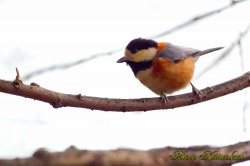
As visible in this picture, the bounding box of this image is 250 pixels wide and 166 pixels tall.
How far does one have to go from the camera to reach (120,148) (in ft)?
2.29

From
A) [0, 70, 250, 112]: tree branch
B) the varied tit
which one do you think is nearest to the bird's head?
the varied tit

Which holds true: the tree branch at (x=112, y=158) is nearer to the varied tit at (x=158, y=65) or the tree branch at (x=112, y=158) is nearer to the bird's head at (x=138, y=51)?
the varied tit at (x=158, y=65)

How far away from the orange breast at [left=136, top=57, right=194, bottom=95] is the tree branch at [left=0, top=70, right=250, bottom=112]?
68 centimetres

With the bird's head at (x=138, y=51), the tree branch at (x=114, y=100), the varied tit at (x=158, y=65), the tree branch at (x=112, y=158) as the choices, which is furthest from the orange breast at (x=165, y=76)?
the tree branch at (x=112, y=158)

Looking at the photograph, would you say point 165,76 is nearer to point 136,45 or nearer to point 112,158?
point 136,45

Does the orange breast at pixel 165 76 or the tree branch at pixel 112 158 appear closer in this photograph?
the tree branch at pixel 112 158

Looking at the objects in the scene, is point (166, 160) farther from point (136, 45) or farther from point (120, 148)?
point (136, 45)

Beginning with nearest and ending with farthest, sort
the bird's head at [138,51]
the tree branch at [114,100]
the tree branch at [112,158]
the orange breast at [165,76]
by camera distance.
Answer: the tree branch at [112,158]
the tree branch at [114,100]
the orange breast at [165,76]
the bird's head at [138,51]

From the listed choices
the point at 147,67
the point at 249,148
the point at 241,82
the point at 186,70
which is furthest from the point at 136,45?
the point at 249,148

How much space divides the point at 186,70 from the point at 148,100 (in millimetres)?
1046

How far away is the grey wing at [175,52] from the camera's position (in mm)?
3345

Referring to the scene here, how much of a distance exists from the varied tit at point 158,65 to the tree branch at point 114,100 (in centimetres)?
66

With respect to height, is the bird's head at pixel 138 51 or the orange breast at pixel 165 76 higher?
the bird's head at pixel 138 51

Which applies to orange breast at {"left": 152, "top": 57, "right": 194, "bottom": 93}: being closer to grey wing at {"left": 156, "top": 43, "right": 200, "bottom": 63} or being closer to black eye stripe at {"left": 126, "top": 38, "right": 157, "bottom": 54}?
grey wing at {"left": 156, "top": 43, "right": 200, "bottom": 63}
